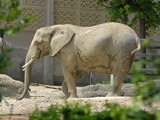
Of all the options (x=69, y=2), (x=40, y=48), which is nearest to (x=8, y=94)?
(x=40, y=48)

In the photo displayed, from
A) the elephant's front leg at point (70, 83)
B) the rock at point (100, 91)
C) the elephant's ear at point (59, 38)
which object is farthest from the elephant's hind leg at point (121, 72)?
the rock at point (100, 91)

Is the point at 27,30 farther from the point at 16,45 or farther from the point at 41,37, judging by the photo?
the point at 41,37

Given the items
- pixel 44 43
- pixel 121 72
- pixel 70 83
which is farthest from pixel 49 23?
pixel 121 72

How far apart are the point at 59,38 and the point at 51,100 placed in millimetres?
1714

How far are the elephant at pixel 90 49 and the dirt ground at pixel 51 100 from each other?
54cm

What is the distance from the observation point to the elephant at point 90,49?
9.47 m

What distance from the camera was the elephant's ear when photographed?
9.80 m

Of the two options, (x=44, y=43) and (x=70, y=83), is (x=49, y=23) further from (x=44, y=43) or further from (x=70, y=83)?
(x=70, y=83)

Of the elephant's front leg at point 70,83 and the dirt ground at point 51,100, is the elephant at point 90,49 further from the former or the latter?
the dirt ground at point 51,100

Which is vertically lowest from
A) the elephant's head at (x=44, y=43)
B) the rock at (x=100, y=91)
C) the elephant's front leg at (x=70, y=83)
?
the rock at (x=100, y=91)

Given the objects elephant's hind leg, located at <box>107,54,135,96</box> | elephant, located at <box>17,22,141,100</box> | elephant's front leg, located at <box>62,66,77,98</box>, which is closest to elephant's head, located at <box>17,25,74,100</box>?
elephant, located at <box>17,22,141,100</box>

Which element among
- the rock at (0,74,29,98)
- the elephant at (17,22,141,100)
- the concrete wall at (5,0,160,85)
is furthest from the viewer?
the concrete wall at (5,0,160,85)

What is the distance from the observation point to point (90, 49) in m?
9.55

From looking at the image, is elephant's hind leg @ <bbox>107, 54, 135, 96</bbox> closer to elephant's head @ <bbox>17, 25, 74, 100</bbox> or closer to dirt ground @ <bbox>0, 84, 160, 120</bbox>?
dirt ground @ <bbox>0, 84, 160, 120</bbox>
